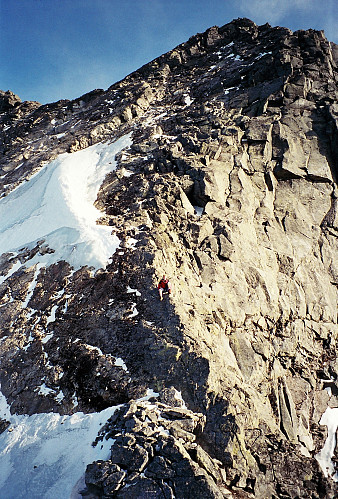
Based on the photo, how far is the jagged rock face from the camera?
14.6m

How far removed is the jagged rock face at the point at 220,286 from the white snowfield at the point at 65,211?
3.33ft

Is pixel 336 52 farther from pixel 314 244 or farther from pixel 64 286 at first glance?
pixel 64 286

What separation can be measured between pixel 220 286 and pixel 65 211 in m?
14.0

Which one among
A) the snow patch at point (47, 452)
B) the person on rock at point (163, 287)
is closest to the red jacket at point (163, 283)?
the person on rock at point (163, 287)

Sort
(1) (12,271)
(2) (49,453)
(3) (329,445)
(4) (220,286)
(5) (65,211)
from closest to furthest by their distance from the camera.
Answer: (2) (49,453) < (3) (329,445) < (4) (220,286) < (1) (12,271) < (5) (65,211)

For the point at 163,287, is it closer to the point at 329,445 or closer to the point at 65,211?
the point at 329,445

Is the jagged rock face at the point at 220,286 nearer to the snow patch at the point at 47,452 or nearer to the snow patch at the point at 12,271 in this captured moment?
the snow patch at the point at 12,271

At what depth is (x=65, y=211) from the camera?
26.9 m

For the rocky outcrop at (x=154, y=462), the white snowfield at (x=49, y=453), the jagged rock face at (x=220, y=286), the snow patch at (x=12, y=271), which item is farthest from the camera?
the snow patch at (x=12, y=271)

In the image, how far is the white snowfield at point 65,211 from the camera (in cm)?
2183

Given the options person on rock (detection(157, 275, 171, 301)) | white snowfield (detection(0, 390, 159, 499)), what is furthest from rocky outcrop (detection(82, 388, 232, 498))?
person on rock (detection(157, 275, 171, 301))

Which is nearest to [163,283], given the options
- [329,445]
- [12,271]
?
[12,271]

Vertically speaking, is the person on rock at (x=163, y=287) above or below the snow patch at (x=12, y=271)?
below

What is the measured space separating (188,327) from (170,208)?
1005cm
